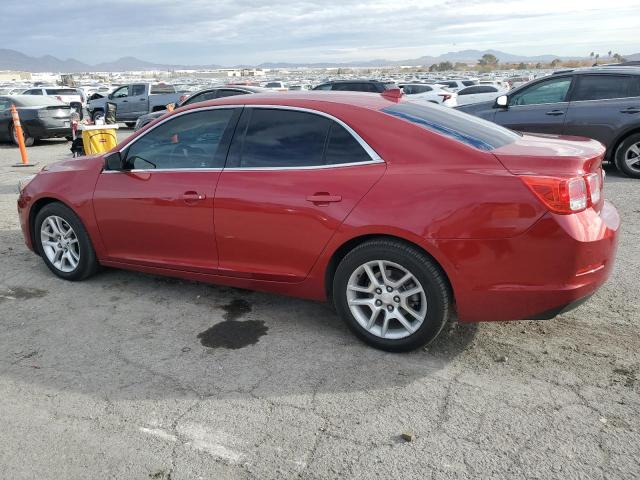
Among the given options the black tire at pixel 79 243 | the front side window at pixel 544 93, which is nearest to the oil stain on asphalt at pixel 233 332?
the black tire at pixel 79 243

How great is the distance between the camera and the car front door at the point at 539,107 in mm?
9367

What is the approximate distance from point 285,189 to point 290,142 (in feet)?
1.19

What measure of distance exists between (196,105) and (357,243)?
179 cm

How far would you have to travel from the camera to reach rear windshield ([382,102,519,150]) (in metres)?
3.55

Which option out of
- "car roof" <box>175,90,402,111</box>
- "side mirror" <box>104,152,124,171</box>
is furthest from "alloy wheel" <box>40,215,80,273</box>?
"car roof" <box>175,90,402,111</box>

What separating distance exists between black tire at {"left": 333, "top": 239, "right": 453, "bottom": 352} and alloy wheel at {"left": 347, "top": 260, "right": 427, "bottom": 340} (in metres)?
0.03

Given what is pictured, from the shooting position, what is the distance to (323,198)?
3.60 meters

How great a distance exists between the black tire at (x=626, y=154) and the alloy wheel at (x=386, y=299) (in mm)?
7034

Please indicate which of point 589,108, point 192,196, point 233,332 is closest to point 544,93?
point 589,108

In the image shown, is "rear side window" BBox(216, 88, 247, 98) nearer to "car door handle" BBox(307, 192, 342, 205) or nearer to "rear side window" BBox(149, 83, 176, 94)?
"rear side window" BBox(149, 83, 176, 94)

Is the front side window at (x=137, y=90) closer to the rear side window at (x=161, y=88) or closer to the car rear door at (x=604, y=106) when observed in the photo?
the rear side window at (x=161, y=88)

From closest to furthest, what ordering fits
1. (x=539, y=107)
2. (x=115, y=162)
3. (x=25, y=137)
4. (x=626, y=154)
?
(x=115, y=162), (x=626, y=154), (x=539, y=107), (x=25, y=137)

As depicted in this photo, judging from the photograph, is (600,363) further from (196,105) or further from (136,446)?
(196,105)

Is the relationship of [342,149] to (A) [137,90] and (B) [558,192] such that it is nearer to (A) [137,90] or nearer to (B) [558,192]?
(B) [558,192]
